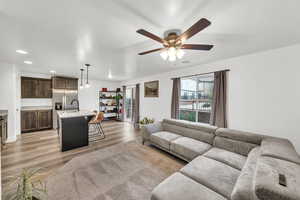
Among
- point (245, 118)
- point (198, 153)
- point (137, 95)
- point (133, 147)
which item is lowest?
point (133, 147)

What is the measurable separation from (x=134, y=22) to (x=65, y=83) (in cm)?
531

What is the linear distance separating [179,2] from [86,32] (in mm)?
1425

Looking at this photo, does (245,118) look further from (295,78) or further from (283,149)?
(283,149)

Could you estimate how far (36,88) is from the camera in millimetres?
4898

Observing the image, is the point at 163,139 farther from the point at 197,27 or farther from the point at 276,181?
the point at 197,27

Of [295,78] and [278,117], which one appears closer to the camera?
[295,78]

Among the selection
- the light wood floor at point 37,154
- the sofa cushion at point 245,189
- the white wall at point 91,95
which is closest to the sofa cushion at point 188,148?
the sofa cushion at point 245,189

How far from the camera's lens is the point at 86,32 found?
1820 mm

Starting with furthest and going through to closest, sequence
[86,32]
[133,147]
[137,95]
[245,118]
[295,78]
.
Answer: [137,95] < [133,147] < [245,118] < [295,78] < [86,32]

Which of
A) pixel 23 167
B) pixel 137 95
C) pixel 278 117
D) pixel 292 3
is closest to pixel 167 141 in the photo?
pixel 278 117

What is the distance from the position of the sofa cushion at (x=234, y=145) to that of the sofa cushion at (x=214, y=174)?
0.69m

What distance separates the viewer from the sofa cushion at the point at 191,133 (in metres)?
2.68

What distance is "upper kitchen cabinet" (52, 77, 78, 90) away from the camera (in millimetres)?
5114

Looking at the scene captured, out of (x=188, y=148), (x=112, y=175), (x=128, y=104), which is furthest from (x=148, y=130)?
(x=128, y=104)
